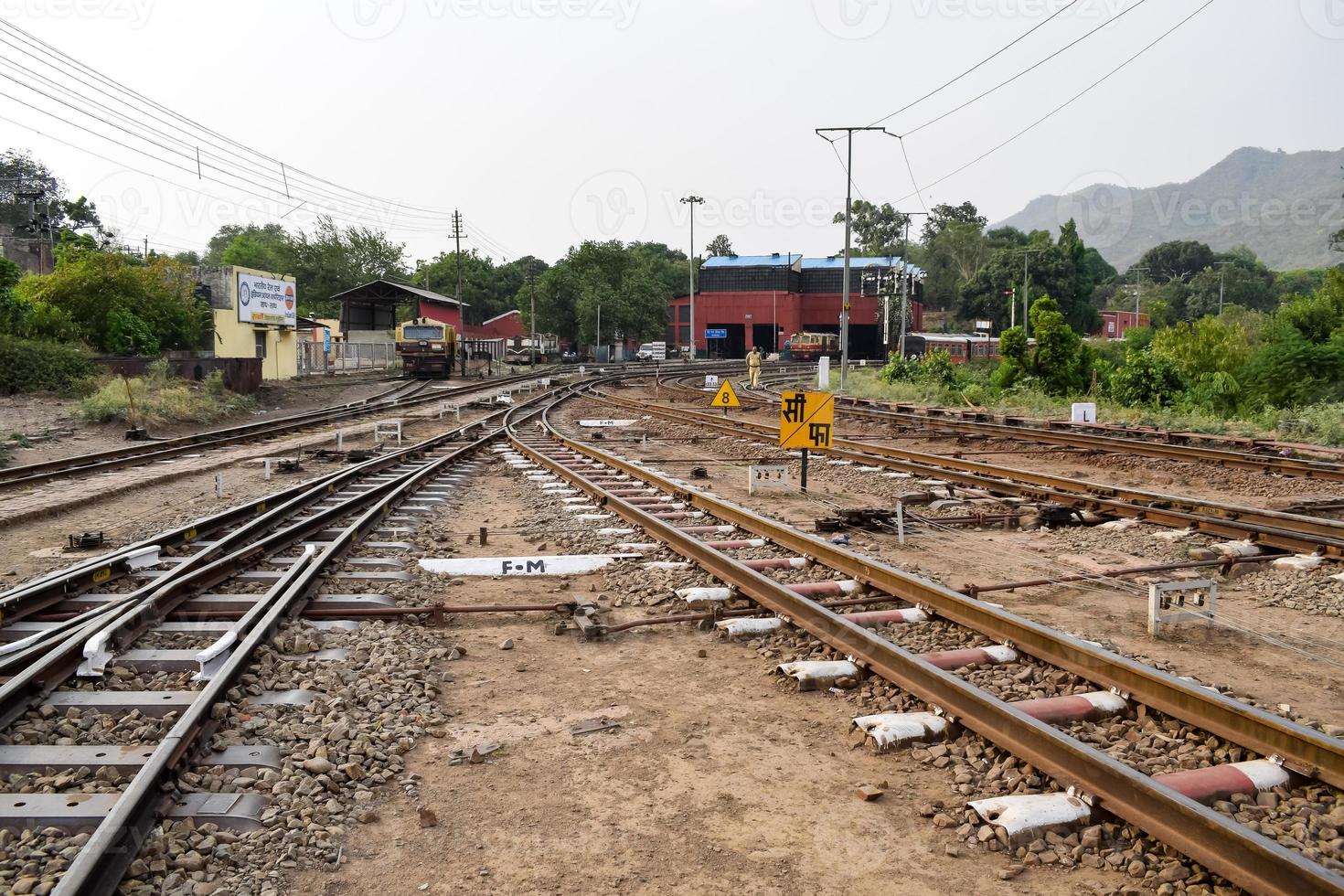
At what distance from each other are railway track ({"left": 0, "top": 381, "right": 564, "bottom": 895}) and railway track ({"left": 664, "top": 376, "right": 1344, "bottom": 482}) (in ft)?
37.8

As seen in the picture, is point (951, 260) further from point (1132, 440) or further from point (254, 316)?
point (1132, 440)

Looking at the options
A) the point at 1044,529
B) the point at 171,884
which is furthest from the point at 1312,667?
the point at 171,884

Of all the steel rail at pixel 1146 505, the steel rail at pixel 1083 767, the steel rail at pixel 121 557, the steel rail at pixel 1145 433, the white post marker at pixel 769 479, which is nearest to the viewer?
the steel rail at pixel 1083 767

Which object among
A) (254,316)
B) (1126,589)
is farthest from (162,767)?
(254,316)

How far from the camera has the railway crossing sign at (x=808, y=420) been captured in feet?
38.7

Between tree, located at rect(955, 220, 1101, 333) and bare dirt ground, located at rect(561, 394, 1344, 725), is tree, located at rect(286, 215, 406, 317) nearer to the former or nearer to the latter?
tree, located at rect(955, 220, 1101, 333)

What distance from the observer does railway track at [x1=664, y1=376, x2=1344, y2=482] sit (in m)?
13.4

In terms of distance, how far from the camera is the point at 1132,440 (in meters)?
17.0

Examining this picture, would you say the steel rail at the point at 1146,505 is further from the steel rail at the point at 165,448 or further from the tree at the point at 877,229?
the tree at the point at 877,229

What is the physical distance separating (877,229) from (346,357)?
92283mm

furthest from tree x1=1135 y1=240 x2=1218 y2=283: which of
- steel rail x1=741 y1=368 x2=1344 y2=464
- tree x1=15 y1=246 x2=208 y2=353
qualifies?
tree x1=15 y1=246 x2=208 y2=353

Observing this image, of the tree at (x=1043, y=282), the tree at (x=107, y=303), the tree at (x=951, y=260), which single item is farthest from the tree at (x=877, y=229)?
the tree at (x=107, y=303)

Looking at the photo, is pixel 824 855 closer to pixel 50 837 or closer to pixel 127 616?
pixel 50 837

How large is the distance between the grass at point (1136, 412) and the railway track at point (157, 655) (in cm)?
1577
